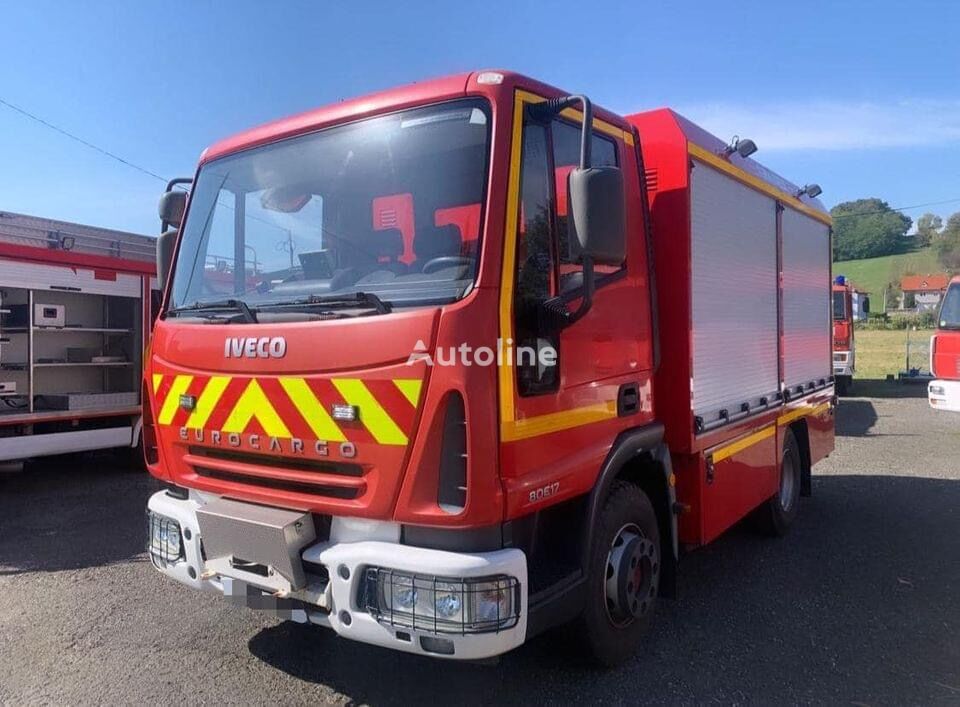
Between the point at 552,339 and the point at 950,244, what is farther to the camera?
the point at 950,244

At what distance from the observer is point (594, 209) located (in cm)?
276

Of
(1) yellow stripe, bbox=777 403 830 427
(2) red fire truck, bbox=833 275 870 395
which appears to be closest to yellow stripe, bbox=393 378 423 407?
(1) yellow stripe, bbox=777 403 830 427

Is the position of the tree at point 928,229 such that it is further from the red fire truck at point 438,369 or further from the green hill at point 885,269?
the red fire truck at point 438,369

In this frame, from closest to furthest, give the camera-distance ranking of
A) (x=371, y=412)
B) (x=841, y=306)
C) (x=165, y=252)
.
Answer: (x=371, y=412) < (x=165, y=252) < (x=841, y=306)

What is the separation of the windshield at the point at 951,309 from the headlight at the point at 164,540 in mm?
11065

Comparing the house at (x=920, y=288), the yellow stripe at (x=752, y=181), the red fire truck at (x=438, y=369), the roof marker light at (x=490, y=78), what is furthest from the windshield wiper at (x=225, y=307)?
the house at (x=920, y=288)

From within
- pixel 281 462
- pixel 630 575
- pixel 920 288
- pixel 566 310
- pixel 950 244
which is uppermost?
pixel 950 244

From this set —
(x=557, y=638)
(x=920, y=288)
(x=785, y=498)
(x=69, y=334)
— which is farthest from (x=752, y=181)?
(x=920, y=288)

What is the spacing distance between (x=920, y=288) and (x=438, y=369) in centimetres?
5963

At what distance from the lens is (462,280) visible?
2689mm

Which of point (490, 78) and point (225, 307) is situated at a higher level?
point (490, 78)

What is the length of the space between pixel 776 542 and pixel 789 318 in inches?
72.4

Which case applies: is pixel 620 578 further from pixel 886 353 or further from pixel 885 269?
pixel 885 269

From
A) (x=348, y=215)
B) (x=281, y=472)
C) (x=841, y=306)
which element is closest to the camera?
(x=281, y=472)
